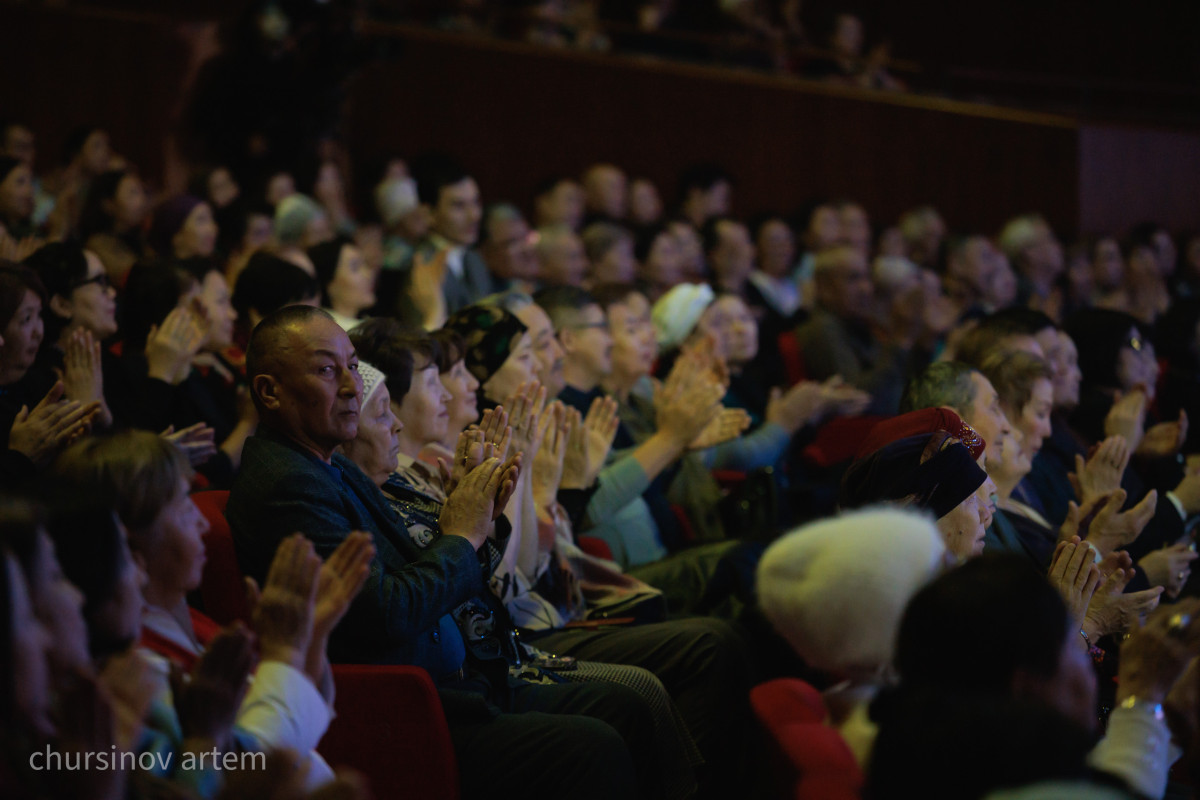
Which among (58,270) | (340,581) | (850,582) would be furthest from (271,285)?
(850,582)

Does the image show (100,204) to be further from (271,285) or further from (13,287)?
(13,287)

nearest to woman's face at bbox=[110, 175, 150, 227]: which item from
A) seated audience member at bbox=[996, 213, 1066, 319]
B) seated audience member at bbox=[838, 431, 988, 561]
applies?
seated audience member at bbox=[838, 431, 988, 561]

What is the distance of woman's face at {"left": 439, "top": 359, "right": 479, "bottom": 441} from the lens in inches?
120

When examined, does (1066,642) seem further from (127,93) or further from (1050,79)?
(1050,79)

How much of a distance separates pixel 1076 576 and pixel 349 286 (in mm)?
2902

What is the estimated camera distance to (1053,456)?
3.73 m

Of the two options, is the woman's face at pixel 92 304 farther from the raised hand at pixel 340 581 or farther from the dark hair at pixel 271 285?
the raised hand at pixel 340 581

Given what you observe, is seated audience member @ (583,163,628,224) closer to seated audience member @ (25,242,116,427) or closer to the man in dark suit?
the man in dark suit

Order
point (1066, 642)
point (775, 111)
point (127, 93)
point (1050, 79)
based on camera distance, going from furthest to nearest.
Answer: point (1050, 79), point (775, 111), point (127, 93), point (1066, 642)

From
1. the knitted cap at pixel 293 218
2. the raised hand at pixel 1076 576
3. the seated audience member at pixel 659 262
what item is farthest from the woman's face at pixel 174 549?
the seated audience member at pixel 659 262

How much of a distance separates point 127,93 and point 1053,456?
542 cm

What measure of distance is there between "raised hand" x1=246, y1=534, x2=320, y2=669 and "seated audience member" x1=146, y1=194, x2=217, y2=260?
11.0 ft

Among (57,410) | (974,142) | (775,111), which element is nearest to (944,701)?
(57,410)

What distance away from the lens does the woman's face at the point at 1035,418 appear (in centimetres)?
332
